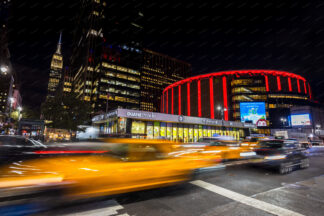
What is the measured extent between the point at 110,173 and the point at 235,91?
7006 centimetres

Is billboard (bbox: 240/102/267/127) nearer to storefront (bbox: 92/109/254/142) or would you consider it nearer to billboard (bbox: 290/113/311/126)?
billboard (bbox: 290/113/311/126)

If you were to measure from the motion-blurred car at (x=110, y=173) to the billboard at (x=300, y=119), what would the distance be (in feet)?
224

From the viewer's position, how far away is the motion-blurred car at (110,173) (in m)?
3.54

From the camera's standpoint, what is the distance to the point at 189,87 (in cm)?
7850

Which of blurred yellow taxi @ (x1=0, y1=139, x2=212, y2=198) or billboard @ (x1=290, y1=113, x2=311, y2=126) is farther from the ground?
billboard @ (x1=290, y1=113, x2=311, y2=126)

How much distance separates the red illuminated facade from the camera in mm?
64562

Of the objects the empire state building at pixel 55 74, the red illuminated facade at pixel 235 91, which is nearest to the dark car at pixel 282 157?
the red illuminated facade at pixel 235 91

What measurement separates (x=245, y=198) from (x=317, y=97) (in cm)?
12832

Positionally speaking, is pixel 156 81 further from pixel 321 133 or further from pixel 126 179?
pixel 126 179

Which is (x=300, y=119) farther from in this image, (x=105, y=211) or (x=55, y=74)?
(x=55, y=74)

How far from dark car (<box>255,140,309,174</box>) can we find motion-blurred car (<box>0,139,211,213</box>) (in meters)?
4.45

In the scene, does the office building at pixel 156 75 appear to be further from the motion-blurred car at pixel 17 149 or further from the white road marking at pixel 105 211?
the white road marking at pixel 105 211

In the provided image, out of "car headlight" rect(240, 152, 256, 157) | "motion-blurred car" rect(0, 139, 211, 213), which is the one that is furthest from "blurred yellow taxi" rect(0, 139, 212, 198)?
"car headlight" rect(240, 152, 256, 157)

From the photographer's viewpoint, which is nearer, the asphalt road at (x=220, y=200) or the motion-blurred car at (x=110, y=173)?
the motion-blurred car at (x=110, y=173)
